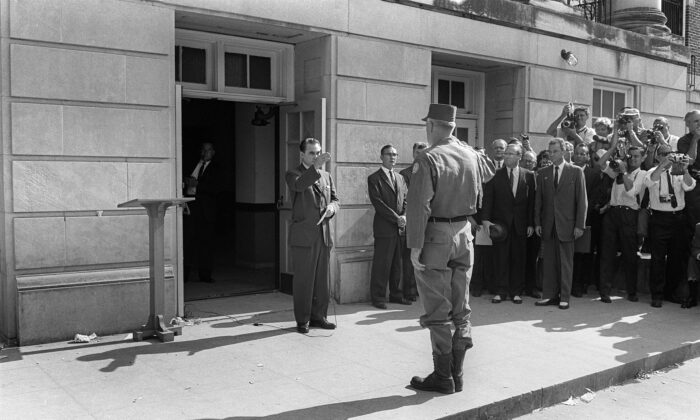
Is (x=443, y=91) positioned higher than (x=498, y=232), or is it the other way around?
(x=443, y=91)

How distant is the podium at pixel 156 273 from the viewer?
23.9 ft

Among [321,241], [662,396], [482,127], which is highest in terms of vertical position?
[482,127]

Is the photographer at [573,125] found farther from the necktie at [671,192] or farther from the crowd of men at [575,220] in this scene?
the necktie at [671,192]

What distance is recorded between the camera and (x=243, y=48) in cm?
945

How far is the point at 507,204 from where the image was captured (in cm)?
996

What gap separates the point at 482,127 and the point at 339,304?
490 cm

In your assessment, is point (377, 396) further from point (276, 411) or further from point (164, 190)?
point (164, 190)

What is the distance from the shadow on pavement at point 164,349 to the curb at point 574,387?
2.89 meters

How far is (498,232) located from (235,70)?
425 centimetres

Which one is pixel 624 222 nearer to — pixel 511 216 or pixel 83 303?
pixel 511 216

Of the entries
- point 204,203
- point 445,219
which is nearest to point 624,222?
point 445,219

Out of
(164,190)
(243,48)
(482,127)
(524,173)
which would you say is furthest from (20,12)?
(482,127)

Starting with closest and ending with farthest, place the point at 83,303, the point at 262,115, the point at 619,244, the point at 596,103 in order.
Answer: the point at 83,303 < the point at 619,244 < the point at 262,115 < the point at 596,103

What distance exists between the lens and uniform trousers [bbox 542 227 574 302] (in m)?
9.69
